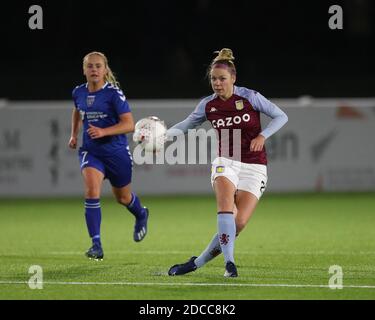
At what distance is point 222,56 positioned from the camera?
27.5 ft

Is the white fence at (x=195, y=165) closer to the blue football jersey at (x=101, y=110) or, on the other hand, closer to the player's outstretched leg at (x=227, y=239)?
the blue football jersey at (x=101, y=110)

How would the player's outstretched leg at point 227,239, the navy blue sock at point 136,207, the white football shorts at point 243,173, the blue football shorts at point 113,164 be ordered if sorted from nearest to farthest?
1. the player's outstretched leg at point 227,239
2. the white football shorts at point 243,173
3. the blue football shorts at point 113,164
4. the navy blue sock at point 136,207

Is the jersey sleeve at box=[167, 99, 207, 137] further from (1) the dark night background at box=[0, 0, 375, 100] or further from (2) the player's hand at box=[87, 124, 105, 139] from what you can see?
(1) the dark night background at box=[0, 0, 375, 100]

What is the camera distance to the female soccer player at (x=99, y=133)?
31.3ft


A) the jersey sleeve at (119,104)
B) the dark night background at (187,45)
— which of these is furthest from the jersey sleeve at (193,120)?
the dark night background at (187,45)

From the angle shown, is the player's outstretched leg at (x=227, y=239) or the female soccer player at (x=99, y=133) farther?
the female soccer player at (x=99, y=133)

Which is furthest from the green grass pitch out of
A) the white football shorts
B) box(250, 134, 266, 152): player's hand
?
box(250, 134, 266, 152): player's hand

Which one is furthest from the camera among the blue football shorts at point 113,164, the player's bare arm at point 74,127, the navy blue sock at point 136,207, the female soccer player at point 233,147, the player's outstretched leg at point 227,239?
the navy blue sock at point 136,207

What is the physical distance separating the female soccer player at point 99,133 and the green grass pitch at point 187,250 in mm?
576

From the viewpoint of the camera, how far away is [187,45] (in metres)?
24.1

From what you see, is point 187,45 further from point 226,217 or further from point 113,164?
point 226,217

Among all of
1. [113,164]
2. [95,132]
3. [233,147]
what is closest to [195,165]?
[113,164]

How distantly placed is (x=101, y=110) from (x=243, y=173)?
1975 mm
